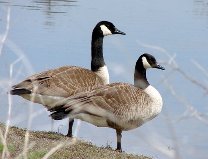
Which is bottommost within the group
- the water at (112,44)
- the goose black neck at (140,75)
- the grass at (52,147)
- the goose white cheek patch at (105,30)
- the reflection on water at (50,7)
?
the reflection on water at (50,7)

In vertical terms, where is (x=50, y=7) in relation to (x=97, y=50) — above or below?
below

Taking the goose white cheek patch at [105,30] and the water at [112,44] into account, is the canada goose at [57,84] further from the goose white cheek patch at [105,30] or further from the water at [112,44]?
the goose white cheek patch at [105,30]

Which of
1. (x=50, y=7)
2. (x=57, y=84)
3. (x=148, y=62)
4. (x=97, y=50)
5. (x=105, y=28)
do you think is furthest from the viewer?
(x=50, y=7)

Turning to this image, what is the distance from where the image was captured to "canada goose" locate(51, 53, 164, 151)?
935cm

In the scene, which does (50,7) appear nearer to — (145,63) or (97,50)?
(97,50)

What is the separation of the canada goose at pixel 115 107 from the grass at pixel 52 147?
1.25 ft

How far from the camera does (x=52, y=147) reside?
8.58 m

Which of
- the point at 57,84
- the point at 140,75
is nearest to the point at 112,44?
the point at 140,75

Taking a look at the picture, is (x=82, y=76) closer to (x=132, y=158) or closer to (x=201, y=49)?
(x=132, y=158)

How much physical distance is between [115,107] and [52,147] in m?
1.51

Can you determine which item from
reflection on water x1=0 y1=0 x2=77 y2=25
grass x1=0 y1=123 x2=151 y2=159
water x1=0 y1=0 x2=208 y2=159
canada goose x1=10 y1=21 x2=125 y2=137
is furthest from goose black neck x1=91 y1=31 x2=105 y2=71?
reflection on water x1=0 y1=0 x2=77 y2=25

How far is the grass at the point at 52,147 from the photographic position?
8.42 meters

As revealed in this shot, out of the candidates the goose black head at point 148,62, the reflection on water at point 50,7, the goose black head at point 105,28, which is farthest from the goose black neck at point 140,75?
the reflection on water at point 50,7

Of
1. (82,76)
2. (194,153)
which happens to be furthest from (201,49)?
(194,153)
